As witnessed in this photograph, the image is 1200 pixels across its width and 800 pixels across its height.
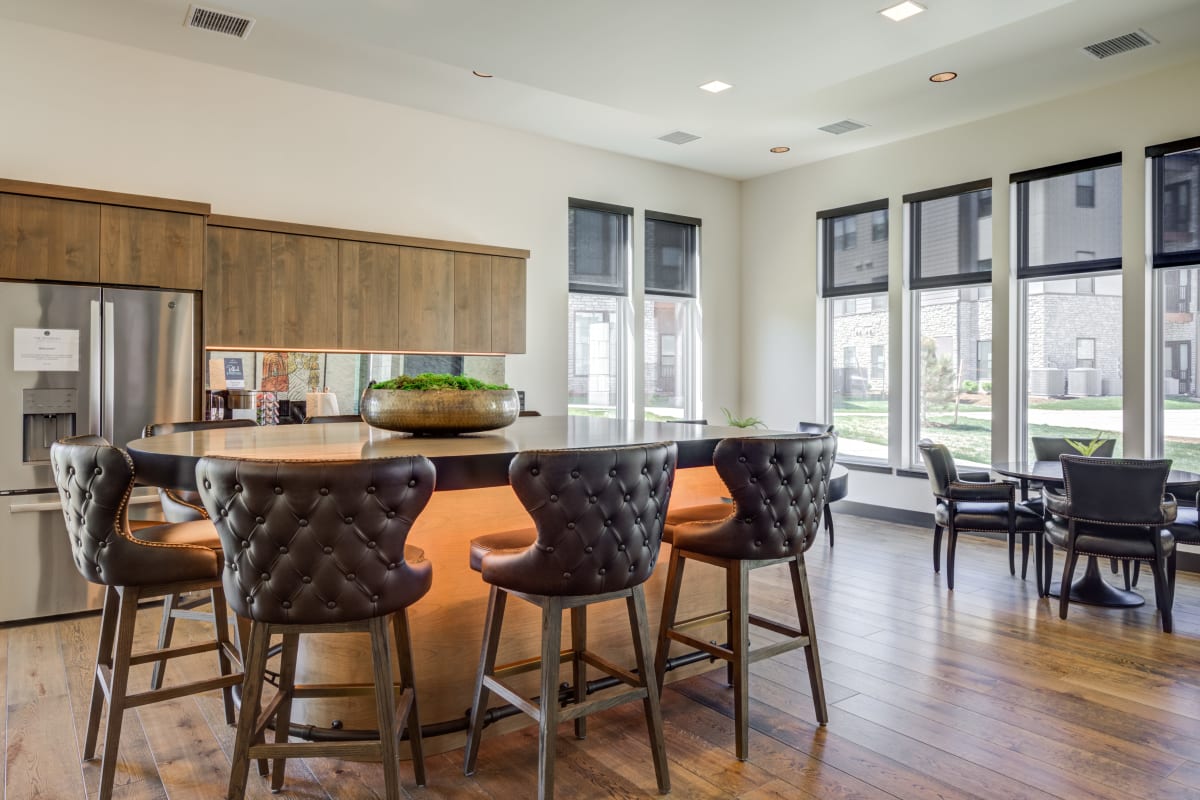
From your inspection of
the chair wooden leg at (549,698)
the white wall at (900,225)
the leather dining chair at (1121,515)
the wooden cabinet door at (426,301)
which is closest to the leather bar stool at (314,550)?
the chair wooden leg at (549,698)

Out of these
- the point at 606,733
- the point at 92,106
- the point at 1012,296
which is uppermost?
the point at 92,106

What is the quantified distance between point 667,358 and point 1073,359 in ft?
11.4

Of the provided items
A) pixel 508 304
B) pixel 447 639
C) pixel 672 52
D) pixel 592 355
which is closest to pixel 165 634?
pixel 447 639

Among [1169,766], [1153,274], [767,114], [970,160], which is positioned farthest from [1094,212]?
[1169,766]

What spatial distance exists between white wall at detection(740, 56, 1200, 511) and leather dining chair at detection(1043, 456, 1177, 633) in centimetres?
171

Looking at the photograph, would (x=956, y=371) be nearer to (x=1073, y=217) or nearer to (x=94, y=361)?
(x=1073, y=217)

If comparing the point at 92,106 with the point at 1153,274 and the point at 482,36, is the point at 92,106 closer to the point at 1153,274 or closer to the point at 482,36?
the point at 482,36

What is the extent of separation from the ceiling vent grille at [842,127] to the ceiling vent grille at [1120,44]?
1.72 metres

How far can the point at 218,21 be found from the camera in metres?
4.41

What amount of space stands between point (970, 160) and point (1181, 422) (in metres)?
2.53

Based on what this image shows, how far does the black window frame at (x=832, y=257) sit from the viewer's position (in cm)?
705

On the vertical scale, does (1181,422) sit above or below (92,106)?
below

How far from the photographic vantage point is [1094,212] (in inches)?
223

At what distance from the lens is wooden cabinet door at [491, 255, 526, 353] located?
6.02m
